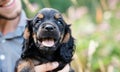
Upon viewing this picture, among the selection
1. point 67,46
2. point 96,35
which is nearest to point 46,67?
point 67,46

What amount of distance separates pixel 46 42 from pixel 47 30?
0.11 meters

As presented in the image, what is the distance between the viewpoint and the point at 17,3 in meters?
7.26

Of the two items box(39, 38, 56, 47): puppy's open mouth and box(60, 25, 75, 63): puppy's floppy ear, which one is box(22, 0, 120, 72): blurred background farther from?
box(39, 38, 56, 47): puppy's open mouth

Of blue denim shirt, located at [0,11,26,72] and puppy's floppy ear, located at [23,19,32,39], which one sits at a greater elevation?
puppy's floppy ear, located at [23,19,32,39]

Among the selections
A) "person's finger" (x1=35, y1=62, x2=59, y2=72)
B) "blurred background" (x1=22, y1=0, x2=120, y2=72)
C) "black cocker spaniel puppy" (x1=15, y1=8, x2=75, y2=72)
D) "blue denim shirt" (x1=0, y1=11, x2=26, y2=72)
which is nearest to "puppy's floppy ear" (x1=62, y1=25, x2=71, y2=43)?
"black cocker spaniel puppy" (x1=15, y1=8, x2=75, y2=72)

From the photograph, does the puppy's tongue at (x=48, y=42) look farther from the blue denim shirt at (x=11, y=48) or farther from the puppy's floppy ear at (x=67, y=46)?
the blue denim shirt at (x=11, y=48)

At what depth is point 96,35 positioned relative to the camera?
8.52 m

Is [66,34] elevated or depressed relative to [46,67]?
elevated

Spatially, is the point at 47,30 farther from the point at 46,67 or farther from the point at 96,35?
the point at 96,35

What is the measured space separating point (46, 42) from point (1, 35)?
0.64m

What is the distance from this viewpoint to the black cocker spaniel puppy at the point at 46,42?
667cm

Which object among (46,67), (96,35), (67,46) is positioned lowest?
(96,35)

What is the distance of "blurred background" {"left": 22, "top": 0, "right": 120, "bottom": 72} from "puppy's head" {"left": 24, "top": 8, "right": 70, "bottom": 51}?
1.16 meters

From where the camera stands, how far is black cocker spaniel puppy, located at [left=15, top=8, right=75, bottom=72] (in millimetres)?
6668
